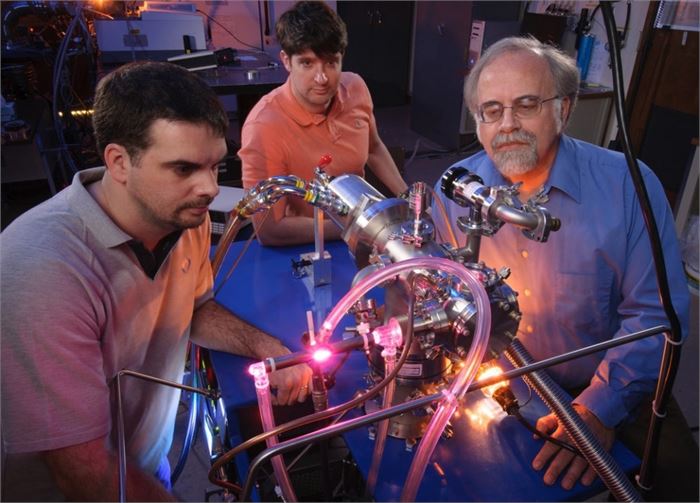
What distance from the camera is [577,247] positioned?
1.19 meters

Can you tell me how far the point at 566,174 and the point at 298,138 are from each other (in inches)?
39.5

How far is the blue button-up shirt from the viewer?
3.63 feet

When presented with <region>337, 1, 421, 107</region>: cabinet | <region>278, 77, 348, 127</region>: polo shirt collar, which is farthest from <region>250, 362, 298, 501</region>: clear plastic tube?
<region>337, 1, 421, 107</region>: cabinet

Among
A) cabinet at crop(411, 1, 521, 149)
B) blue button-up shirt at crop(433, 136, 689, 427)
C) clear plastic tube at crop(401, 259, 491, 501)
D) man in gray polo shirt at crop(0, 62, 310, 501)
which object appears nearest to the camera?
clear plastic tube at crop(401, 259, 491, 501)

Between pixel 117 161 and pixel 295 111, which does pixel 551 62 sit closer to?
pixel 295 111

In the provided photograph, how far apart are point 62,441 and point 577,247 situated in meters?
1.16

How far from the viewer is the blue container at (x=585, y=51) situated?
3893 mm

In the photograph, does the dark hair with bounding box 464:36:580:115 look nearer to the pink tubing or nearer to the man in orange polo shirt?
the man in orange polo shirt

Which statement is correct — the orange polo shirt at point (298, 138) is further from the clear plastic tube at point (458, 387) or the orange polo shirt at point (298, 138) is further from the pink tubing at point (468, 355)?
the clear plastic tube at point (458, 387)

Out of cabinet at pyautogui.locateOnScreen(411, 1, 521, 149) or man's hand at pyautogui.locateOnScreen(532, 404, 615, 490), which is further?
cabinet at pyautogui.locateOnScreen(411, 1, 521, 149)

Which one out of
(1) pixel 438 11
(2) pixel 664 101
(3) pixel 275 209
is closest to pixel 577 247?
(3) pixel 275 209

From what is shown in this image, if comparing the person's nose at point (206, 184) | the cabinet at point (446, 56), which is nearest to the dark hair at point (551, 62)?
the person's nose at point (206, 184)

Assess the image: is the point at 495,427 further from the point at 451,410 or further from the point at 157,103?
the point at 157,103

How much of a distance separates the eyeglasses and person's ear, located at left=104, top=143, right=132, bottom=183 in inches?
34.4
